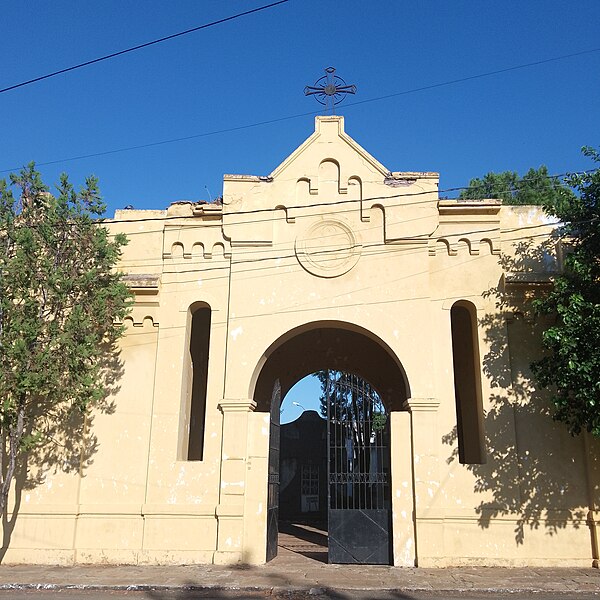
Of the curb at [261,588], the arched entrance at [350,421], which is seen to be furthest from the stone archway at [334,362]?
the curb at [261,588]

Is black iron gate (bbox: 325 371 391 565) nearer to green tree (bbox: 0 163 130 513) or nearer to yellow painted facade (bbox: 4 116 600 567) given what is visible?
yellow painted facade (bbox: 4 116 600 567)

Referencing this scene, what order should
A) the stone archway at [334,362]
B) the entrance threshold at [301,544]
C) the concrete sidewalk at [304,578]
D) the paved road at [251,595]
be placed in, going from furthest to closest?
the stone archway at [334,362] < the entrance threshold at [301,544] < the concrete sidewalk at [304,578] < the paved road at [251,595]

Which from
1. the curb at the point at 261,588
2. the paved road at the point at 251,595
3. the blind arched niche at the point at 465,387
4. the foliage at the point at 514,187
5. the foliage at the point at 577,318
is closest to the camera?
the paved road at the point at 251,595

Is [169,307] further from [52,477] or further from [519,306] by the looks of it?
[519,306]

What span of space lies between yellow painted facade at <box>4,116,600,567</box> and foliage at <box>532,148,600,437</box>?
2.83 feet

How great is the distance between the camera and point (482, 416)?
1220cm

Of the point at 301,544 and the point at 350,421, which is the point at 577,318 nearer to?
the point at 350,421

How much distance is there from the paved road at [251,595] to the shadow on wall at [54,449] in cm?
280

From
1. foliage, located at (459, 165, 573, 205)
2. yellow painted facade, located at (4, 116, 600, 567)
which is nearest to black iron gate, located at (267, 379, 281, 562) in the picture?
yellow painted facade, located at (4, 116, 600, 567)

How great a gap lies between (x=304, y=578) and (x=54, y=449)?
18.1 feet

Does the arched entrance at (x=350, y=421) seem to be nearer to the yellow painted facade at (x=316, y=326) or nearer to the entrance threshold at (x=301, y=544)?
the yellow painted facade at (x=316, y=326)

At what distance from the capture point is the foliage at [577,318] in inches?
412

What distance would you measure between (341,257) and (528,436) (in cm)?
507

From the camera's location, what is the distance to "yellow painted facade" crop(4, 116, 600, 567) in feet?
38.2
